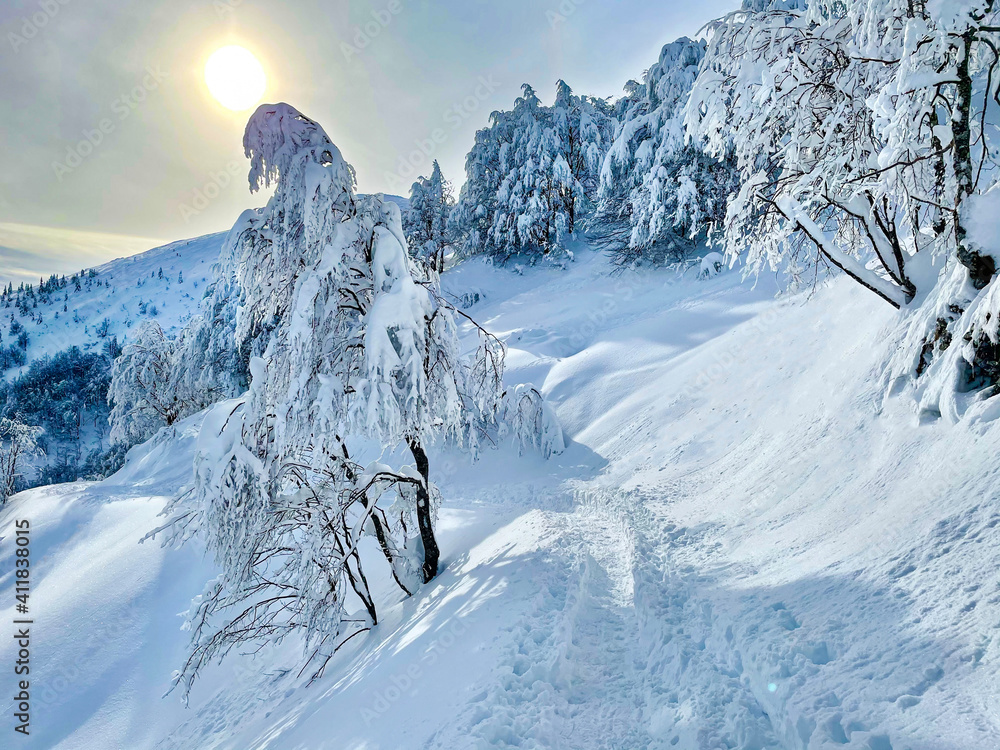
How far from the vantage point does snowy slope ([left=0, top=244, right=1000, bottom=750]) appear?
2.72 m

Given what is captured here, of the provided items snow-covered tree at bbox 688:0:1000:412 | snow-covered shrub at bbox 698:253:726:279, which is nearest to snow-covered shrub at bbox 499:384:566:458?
snow-covered tree at bbox 688:0:1000:412

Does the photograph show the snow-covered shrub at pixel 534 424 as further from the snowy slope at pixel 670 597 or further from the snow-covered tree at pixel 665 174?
the snow-covered tree at pixel 665 174

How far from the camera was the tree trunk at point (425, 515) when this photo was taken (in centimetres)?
623

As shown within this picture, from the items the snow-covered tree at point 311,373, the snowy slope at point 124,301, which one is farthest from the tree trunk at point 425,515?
the snowy slope at point 124,301

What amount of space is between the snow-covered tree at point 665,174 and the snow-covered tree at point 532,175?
12.2 ft

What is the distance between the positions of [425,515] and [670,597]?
3262mm

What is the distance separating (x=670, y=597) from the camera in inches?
180

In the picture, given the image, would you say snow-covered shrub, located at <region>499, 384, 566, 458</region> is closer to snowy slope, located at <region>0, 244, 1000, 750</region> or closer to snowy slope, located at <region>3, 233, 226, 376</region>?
snowy slope, located at <region>0, 244, 1000, 750</region>

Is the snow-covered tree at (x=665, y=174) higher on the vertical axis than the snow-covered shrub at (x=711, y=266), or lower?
higher

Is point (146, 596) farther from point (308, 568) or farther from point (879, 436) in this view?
point (879, 436)

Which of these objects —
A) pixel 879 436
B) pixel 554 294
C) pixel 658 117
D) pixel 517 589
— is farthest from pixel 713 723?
pixel 658 117

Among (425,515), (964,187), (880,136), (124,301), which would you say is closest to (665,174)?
(880,136)

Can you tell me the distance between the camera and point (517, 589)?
4.72m

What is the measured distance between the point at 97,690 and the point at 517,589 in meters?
8.15
